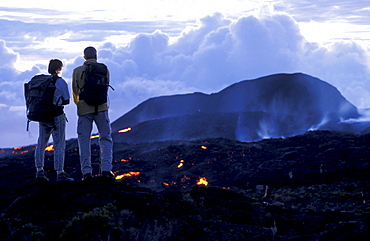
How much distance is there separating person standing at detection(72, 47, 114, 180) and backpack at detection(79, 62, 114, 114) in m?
0.02

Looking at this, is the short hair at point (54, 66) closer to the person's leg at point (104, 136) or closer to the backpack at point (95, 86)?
the backpack at point (95, 86)

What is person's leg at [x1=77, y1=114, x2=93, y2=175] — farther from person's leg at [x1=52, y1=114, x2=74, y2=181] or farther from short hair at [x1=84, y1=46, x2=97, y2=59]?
short hair at [x1=84, y1=46, x2=97, y2=59]

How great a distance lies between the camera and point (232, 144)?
A: 28.9 m

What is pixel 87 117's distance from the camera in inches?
365

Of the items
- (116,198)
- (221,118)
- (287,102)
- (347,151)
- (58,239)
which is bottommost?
(58,239)

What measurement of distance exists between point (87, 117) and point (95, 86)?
745 millimetres

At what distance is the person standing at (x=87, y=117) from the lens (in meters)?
9.18

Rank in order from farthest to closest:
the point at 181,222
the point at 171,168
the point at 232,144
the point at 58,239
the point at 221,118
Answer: the point at 221,118
the point at 232,144
the point at 171,168
the point at 181,222
the point at 58,239

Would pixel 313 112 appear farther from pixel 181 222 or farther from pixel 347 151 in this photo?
pixel 181 222

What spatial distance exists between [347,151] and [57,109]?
19148 mm

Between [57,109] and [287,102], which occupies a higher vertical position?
[287,102]

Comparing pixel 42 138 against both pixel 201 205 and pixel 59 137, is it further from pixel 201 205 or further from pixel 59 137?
pixel 201 205

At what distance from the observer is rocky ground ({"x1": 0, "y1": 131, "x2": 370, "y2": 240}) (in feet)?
24.4

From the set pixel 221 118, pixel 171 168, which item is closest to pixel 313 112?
pixel 221 118
